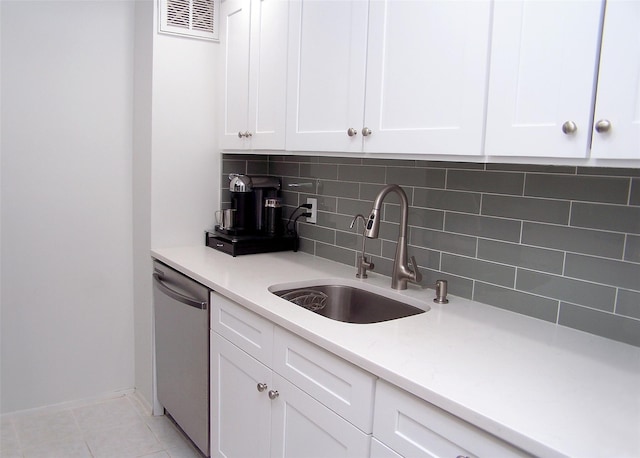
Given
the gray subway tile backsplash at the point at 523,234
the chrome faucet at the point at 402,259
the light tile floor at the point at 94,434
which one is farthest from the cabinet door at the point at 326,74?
the light tile floor at the point at 94,434

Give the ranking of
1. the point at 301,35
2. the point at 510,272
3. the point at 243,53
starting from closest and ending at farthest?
the point at 510,272, the point at 301,35, the point at 243,53

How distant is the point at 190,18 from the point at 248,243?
1.11 m

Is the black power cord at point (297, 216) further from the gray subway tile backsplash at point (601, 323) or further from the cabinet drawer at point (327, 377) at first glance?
the gray subway tile backsplash at point (601, 323)

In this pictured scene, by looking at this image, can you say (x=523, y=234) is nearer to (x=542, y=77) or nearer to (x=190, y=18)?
(x=542, y=77)

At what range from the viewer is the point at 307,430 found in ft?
5.06

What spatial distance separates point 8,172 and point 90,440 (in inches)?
51.9

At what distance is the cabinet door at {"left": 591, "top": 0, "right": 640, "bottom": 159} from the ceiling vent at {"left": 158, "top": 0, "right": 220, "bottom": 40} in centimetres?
A: 195

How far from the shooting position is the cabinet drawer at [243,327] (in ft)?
5.67

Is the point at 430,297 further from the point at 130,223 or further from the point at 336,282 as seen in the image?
the point at 130,223

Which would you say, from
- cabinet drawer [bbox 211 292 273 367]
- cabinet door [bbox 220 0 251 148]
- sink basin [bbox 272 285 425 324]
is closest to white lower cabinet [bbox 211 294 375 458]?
cabinet drawer [bbox 211 292 273 367]

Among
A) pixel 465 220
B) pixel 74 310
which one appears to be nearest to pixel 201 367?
pixel 74 310

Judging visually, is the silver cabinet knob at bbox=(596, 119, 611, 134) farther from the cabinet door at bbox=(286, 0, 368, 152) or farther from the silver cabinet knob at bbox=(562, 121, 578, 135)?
the cabinet door at bbox=(286, 0, 368, 152)

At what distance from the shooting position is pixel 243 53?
242 centimetres

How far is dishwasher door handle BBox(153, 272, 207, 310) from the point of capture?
213 cm
